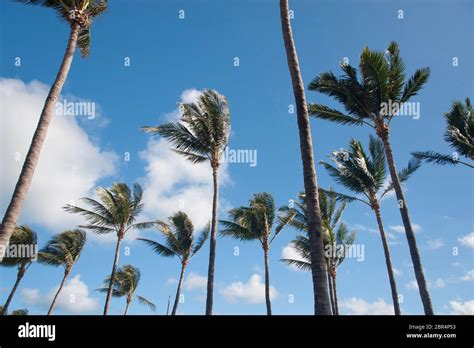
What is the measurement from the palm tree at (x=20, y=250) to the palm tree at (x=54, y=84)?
18954 millimetres

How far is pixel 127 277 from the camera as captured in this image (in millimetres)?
39031

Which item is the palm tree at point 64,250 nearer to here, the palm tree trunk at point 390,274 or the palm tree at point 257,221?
the palm tree at point 257,221

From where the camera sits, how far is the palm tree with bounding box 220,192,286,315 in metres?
22.0

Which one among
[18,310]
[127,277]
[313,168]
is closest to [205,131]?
[313,168]

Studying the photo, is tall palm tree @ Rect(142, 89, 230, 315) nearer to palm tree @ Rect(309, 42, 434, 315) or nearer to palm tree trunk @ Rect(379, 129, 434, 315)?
palm tree @ Rect(309, 42, 434, 315)

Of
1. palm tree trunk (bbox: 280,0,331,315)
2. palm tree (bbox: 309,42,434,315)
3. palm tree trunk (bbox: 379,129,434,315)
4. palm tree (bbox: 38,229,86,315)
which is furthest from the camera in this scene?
palm tree (bbox: 38,229,86,315)

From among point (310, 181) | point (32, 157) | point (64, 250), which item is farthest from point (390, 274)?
point (64, 250)

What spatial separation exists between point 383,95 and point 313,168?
26.7ft

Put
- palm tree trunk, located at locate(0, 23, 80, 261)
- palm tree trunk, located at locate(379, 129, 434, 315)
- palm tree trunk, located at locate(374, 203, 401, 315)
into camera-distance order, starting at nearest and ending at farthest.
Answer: palm tree trunk, located at locate(0, 23, 80, 261), palm tree trunk, located at locate(379, 129, 434, 315), palm tree trunk, located at locate(374, 203, 401, 315)

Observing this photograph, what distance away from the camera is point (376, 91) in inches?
520

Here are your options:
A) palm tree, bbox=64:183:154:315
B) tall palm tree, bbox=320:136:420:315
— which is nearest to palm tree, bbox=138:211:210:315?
palm tree, bbox=64:183:154:315

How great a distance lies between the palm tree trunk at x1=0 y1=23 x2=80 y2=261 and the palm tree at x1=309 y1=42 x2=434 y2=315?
970 centimetres

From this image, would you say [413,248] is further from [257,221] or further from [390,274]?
[257,221]

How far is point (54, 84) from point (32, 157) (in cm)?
261
